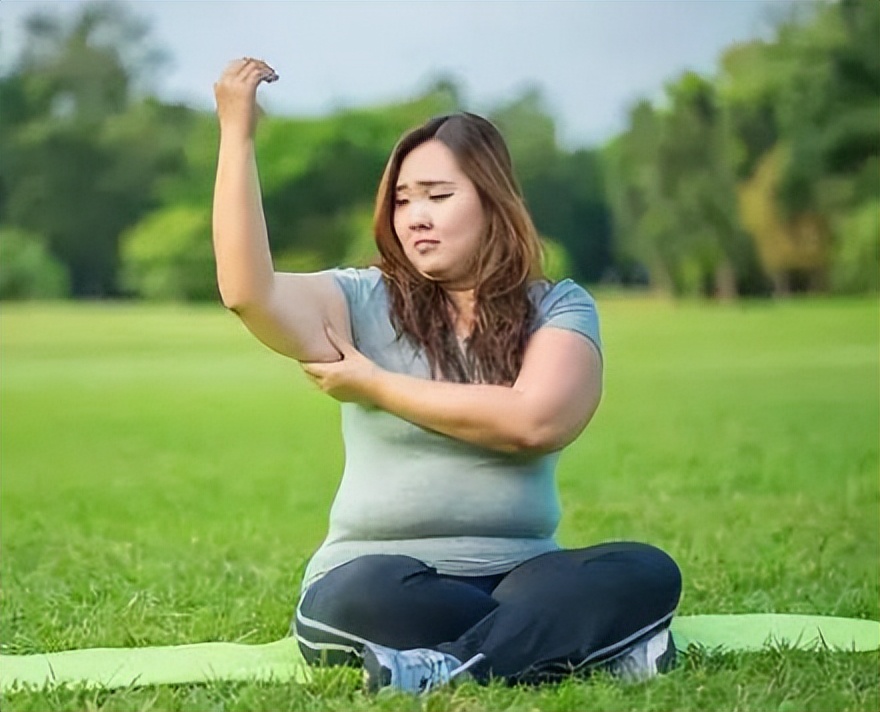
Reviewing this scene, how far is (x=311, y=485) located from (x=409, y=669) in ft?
8.73

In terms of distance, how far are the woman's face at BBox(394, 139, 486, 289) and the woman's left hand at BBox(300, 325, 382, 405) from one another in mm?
169

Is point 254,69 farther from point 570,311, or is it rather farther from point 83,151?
point 83,151

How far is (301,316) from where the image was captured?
1.73 m

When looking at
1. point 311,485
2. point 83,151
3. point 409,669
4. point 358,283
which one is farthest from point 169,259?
point 409,669

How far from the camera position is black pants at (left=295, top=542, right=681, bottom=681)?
5.43ft

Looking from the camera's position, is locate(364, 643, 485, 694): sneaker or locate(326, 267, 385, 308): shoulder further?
locate(326, 267, 385, 308): shoulder

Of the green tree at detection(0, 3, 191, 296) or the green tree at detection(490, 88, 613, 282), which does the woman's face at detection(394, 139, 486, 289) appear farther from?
the green tree at detection(0, 3, 191, 296)

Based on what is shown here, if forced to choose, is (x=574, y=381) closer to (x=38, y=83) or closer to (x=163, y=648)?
(x=163, y=648)

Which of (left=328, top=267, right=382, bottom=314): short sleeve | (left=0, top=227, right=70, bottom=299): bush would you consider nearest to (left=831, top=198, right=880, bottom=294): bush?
(left=0, top=227, right=70, bottom=299): bush

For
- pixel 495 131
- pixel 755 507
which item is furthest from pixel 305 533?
pixel 495 131

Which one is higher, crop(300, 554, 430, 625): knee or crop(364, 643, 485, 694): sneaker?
crop(300, 554, 430, 625): knee

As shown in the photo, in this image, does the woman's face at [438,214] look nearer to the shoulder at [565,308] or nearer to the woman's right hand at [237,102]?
the shoulder at [565,308]

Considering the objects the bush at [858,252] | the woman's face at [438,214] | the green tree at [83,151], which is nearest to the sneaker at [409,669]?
the woman's face at [438,214]

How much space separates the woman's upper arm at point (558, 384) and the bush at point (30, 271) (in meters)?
5.72
